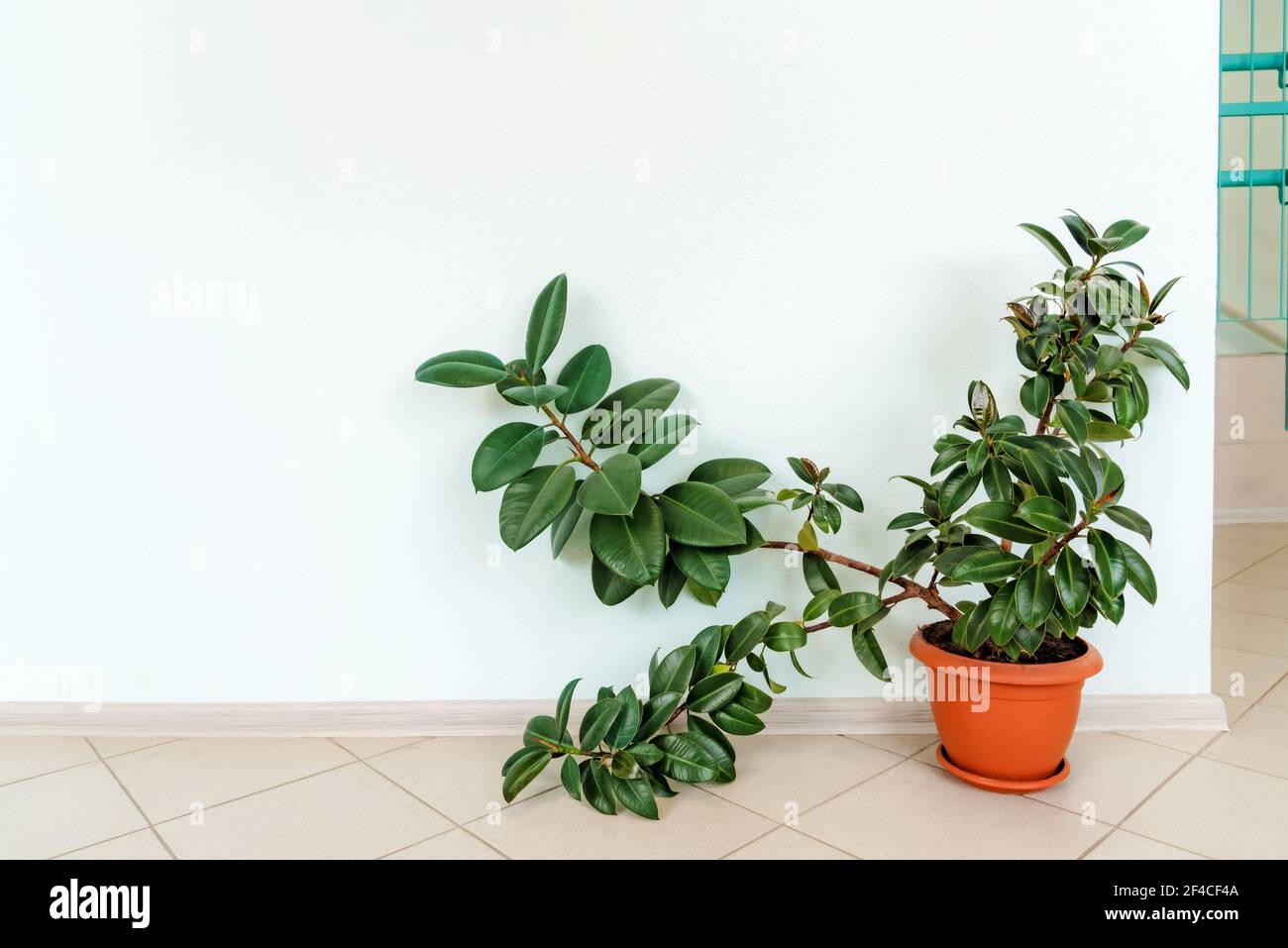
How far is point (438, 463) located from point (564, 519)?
1.22 ft

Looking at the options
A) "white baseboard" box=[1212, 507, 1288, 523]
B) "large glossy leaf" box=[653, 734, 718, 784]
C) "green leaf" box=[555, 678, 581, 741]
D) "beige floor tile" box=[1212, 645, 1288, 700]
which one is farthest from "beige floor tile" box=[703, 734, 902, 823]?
"white baseboard" box=[1212, 507, 1288, 523]

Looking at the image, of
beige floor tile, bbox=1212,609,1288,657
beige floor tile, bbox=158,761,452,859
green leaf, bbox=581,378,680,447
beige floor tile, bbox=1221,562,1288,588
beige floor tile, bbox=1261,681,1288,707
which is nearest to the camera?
beige floor tile, bbox=158,761,452,859

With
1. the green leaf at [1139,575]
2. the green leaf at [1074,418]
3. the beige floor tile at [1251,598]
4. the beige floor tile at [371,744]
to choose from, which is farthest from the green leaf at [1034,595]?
the beige floor tile at [1251,598]

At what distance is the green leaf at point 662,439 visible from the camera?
1.88 m

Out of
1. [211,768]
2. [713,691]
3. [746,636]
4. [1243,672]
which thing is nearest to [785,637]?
[746,636]

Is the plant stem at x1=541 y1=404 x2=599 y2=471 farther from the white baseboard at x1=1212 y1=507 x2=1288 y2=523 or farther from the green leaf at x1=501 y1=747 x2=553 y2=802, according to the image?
the white baseboard at x1=1212 y1=507 x2=1288 y2=523

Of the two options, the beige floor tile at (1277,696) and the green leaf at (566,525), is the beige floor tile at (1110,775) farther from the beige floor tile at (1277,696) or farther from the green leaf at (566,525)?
the green leaf at (566,525)

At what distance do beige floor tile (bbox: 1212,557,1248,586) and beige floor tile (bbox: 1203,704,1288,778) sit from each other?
1.36m

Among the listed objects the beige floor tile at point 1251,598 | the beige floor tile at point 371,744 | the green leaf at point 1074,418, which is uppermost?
the green leaf at point 1074,418

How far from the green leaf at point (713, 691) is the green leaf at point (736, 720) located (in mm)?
19

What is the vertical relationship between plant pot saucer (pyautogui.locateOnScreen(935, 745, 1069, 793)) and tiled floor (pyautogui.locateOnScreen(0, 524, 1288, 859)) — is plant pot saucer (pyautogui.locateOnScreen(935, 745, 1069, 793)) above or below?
above

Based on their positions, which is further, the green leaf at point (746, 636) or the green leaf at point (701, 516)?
the green leaf at point (746, 636)

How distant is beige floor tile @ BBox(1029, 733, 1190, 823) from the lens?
168cm

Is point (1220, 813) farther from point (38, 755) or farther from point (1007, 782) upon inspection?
point (38, 755)
